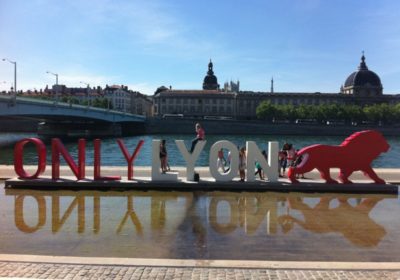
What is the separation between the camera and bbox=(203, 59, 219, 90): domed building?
18500cm

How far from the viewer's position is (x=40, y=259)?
7.09m

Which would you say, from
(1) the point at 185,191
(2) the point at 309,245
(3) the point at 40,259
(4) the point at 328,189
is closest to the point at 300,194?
(4) the point at 328,189

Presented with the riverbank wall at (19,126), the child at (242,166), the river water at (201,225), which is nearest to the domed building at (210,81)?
the riverbank wall at (19,126)

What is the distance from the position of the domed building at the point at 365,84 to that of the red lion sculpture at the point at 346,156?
160860 mm

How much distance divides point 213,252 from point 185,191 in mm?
6510

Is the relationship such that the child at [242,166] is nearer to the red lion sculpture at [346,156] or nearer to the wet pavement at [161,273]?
the red lion sculpture at [346,156]

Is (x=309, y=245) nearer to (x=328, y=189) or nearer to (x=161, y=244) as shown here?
(x=161, y=244)

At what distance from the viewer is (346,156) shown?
15.0 meters

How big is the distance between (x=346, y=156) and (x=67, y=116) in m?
59.5

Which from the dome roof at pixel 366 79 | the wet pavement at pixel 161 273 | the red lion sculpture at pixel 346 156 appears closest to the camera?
the wet pavement at pixel 161 273

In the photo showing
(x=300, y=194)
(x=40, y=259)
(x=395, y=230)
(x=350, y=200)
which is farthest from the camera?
(x=300, y=194)

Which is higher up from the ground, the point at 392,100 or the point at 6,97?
the point at 392,100

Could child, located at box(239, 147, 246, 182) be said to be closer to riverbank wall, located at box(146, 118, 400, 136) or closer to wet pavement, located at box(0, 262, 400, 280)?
wet pavement, located at box(0, 262, 400, 280)

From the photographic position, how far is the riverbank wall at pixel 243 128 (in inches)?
4498
